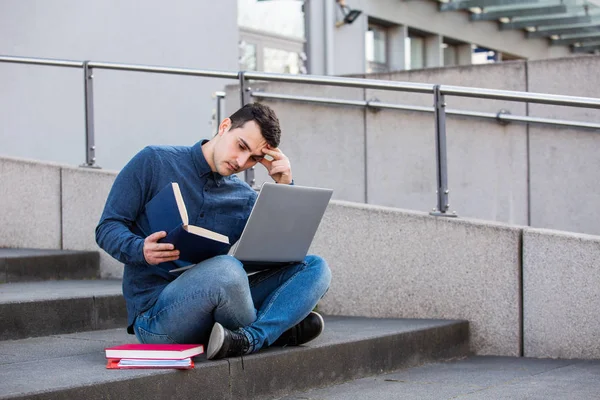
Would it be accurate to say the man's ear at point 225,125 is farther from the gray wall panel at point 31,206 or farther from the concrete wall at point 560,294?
the gray wall panel at point 31,206

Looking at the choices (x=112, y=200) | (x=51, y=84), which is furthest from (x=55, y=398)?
(x=51, y=84)

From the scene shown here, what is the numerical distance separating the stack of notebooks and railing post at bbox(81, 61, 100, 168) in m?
3.23

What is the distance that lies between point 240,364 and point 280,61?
931 centimetres

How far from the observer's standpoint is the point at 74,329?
190 inches

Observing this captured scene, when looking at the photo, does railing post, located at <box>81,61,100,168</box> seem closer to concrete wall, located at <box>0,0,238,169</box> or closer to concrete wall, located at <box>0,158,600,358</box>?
concrete wall, located at <box>0,158,600,358</box>

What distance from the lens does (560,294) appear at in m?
5.14

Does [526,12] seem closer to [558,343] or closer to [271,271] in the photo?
[558,343]

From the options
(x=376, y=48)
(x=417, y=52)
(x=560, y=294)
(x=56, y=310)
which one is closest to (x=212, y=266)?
(x=56, y=310)

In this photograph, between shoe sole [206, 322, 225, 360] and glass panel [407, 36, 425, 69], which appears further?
glass panel [407, 36, 425, 69]

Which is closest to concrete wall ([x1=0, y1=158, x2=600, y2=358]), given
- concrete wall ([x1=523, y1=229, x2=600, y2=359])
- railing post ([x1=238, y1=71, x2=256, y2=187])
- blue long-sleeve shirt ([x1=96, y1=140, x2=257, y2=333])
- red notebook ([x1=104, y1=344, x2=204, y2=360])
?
concrete wall ([x1=523, y1=229, x2=600, y2=359])

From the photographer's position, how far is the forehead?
12.7 ft

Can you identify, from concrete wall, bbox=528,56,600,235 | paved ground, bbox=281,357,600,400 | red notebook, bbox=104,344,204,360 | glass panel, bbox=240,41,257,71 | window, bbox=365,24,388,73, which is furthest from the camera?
window, bbox=365,24,388,73

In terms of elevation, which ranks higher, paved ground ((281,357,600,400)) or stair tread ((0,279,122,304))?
stair tread ((0,279,122,304))

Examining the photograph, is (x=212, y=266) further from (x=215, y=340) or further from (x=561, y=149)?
(x=561, y=149)
